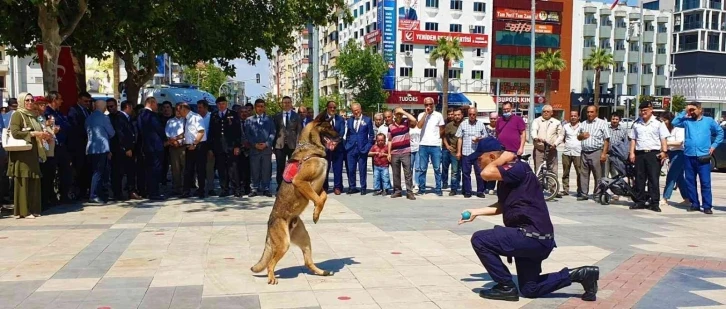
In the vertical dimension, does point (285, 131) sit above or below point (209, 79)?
below

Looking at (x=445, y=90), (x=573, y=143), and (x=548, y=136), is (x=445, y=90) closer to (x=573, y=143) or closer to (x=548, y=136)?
(x=573, y=143)

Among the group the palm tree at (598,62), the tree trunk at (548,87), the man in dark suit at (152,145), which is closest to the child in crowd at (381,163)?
the man in dark suit at (152,145)

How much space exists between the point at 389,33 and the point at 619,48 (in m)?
30.7

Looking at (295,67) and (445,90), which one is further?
(295,67)

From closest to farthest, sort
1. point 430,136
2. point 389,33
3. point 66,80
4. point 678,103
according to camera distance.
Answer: point 430,136 < point 66,80 < point 389,33 < point 678,103

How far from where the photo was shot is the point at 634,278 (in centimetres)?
641

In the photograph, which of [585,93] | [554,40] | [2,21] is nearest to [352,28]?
[554,40]

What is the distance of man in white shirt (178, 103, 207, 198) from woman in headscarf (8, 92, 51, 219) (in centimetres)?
286

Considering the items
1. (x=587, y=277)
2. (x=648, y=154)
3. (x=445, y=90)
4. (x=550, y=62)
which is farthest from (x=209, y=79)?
(x=587, y=277)

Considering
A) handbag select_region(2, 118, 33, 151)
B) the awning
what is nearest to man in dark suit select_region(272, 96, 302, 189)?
handbag select_region(2, 118, 33, 151)

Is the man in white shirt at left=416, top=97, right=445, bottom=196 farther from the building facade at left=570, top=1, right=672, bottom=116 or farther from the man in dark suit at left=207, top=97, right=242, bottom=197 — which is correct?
the building facade at left=570, top=1, right=672, bottom=116

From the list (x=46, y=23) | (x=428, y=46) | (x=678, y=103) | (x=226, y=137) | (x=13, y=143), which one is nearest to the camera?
(x=13, y=143)

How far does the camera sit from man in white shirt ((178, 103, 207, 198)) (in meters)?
12.4

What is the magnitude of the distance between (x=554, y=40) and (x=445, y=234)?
212 ft
